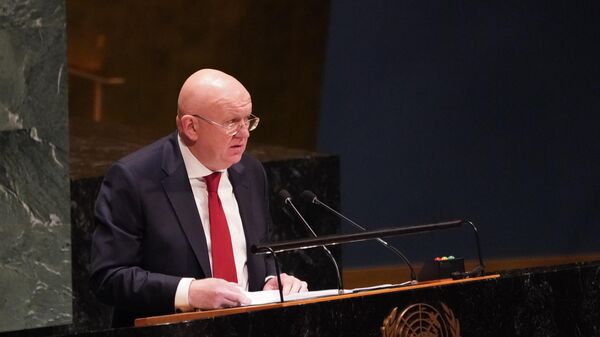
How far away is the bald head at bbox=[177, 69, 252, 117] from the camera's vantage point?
4113mm

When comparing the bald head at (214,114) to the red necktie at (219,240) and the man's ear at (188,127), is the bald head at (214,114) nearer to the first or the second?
the man's ear at (188,127)

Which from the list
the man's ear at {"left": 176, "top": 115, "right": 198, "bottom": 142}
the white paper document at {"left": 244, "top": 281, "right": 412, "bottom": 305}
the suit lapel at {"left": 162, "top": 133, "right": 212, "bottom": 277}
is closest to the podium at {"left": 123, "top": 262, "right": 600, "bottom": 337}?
the white paper document at {"left": 244, "top": 281, "right": 412, "bottom": 305}

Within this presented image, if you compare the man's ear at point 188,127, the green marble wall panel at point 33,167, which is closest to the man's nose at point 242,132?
the man's ear at point 188,127

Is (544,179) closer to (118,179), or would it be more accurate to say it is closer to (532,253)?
(532,253)

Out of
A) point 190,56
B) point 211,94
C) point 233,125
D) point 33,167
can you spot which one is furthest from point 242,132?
point 190,56

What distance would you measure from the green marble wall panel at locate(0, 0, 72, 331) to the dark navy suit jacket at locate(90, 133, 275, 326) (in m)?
1.09

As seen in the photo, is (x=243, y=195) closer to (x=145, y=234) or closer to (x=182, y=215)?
(x=182, y=215)

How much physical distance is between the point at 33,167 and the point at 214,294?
1.68m

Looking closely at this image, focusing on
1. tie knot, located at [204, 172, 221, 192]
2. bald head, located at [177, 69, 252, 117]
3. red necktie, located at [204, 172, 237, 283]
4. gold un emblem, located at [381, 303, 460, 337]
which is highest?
bald head, located at [177, 69, 252, 117]

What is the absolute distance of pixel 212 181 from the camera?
4.22 m

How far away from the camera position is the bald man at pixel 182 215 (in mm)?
4020

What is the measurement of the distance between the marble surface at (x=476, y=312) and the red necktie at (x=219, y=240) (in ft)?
2.04

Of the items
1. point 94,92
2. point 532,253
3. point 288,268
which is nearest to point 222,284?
point 288,268

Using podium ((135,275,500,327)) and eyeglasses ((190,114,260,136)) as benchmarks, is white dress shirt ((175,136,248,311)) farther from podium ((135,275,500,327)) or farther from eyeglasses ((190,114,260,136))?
podium ((135,275,500,327))
